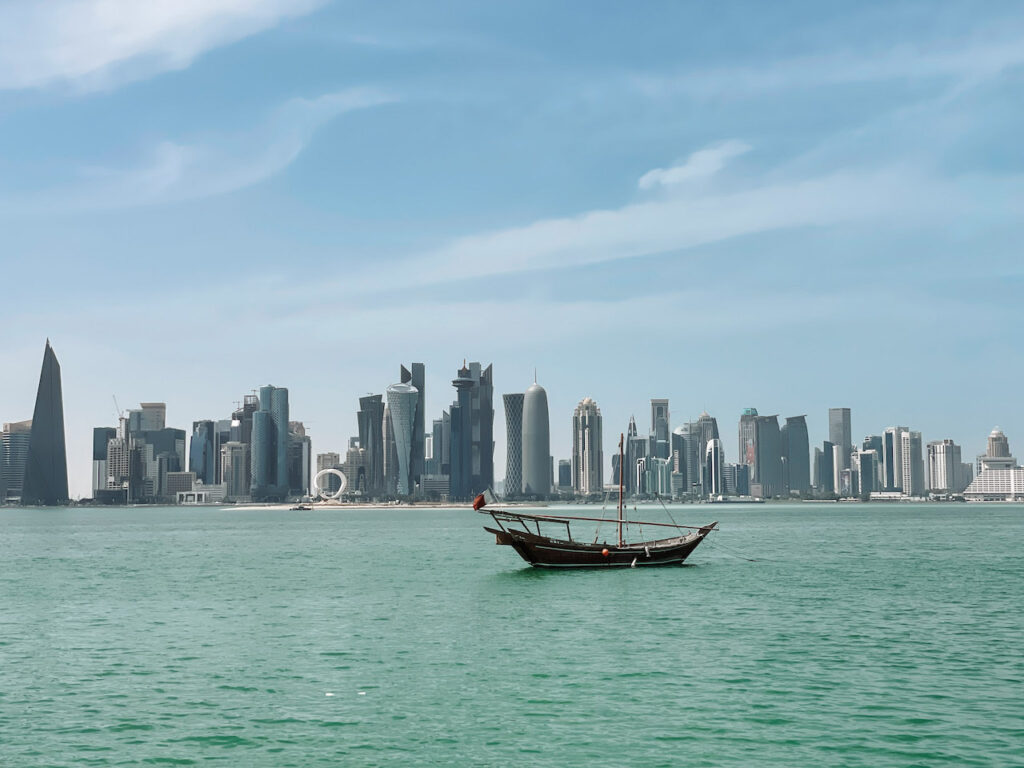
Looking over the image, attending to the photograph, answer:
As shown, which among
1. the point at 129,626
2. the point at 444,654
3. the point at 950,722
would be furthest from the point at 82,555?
the point at 950,722

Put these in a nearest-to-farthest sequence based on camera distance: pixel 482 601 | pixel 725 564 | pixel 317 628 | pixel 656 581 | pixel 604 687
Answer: pixel 604 687
pixel 317 628
pixel 482 601
pixel 656 581
pixel 725 564

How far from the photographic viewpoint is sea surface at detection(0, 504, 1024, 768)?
31.3 meters

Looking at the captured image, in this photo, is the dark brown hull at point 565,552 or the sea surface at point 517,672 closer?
the sea surface at point 517,672

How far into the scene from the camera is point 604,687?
40.1m

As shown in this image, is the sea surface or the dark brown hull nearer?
the sea surface

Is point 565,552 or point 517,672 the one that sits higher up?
point 517,672

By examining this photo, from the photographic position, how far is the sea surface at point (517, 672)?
31.3 m

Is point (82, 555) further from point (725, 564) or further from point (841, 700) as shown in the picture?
point (841, 700)

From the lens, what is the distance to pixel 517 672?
4378 centimetres

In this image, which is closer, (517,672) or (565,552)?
(517,672)

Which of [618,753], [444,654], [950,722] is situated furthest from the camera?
[444,654]

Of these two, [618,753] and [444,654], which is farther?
[444,654]

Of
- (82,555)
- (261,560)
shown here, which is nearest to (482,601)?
→ (261,560)

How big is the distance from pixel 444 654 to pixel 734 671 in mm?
14292
